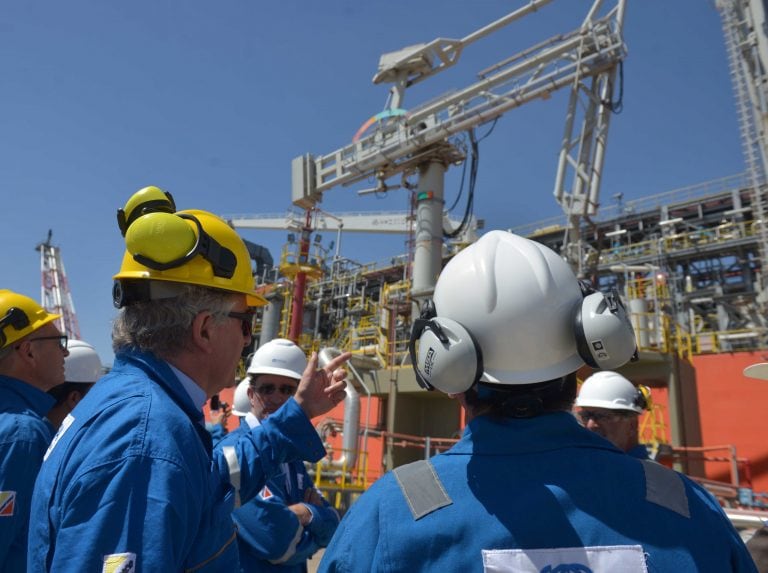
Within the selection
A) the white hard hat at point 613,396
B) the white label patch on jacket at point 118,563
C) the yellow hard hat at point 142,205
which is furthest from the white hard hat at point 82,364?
the white hard hat at point 613,396

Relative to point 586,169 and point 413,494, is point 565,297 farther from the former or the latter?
point 586,169

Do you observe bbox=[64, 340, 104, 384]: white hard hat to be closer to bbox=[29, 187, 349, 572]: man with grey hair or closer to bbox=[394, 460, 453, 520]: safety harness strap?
bbox=[29, 187, 349, 572]: man with grey hair

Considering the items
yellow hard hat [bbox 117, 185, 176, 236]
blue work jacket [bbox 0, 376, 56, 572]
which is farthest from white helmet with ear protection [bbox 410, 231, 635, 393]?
blue work jacket [bbox 0, 376, 56, 572]

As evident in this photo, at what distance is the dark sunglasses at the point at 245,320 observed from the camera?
5.71 ft

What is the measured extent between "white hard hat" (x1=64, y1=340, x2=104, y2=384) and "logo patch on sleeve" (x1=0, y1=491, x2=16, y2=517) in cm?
204

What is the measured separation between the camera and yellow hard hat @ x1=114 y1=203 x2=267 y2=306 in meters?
1.59

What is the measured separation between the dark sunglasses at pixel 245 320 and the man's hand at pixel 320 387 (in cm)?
35

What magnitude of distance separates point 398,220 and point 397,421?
22532 millimetres

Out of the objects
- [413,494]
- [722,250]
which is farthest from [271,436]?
[722,250]

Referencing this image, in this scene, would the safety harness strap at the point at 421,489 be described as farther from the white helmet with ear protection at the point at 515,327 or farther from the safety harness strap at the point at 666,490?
the safety harness strap at the point at 666,490

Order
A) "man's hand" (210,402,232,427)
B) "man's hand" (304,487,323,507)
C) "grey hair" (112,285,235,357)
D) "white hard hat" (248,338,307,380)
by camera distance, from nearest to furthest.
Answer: "grey hair" (112,285,235,357) < "man's hand" (304,487,323,507) < "white hard hat" (248,338,307,380) < "man's hand" (210,402,232,427)

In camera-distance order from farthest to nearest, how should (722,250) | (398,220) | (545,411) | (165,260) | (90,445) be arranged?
(398,220)
(722,250)
(165,260)
(545,411)
(90,445)

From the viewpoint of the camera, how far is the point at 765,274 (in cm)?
1342

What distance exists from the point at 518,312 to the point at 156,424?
3.05 ft
